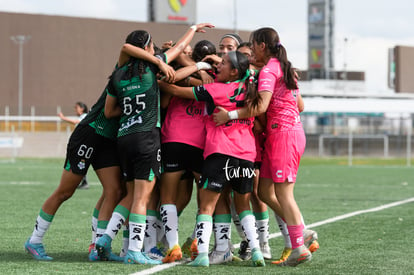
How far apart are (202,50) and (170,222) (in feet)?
5.40

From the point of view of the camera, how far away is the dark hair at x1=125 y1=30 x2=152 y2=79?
6.88 meters

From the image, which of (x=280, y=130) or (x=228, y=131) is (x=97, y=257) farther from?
(x=280, y=130)

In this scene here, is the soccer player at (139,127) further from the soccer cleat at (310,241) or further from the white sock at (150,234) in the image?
the soccer cleat at (310,241)

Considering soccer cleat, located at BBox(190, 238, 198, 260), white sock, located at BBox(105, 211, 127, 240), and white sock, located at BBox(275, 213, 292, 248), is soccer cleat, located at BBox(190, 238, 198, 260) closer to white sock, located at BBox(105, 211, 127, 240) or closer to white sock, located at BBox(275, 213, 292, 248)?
white sock, located at BBox(105, 211, 127, 240)

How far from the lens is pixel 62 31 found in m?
73.6

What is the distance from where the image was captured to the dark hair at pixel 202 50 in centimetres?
747

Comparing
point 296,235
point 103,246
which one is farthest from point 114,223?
point 296,235

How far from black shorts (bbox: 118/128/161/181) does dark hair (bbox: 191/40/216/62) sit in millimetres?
956

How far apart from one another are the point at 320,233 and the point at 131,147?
11.6 ft

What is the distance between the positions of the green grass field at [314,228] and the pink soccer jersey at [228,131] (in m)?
1.01

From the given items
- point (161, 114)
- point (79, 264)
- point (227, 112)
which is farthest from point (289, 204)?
point (79, 264)

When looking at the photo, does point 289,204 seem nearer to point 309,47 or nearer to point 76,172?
point 76,172

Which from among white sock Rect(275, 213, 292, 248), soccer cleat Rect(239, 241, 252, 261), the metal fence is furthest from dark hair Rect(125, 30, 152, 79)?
the metal fence

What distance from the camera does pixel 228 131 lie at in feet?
23.0
